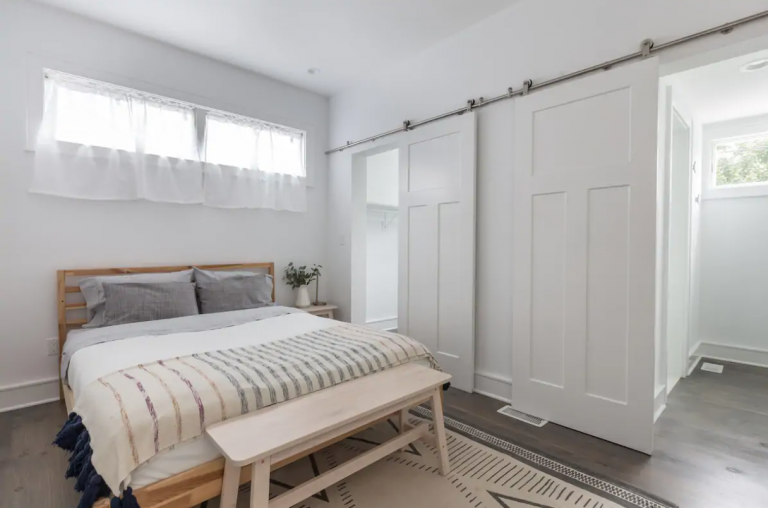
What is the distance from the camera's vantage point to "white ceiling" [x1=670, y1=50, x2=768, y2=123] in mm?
2699

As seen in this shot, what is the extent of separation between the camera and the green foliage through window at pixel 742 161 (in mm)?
3793

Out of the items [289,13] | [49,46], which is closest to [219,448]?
[289,13]

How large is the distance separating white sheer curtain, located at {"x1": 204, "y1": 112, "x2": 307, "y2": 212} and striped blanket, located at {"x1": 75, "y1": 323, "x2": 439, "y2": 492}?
79.1 inches

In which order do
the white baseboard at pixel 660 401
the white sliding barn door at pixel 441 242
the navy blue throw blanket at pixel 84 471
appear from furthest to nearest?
1. the white sliding barn door at pixel 441 242
2. the white baseboard at pixel 660 401
3. the navy blue throw blanket at pixel 84 471

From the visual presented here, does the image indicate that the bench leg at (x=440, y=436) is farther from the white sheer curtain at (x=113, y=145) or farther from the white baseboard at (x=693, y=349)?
the white baseboard at (x=693, y=349)

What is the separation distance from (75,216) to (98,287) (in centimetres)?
61

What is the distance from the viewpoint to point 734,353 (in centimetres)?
383

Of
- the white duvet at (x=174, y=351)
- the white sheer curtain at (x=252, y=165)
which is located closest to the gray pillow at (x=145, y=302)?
the white duvet at (x=174, y=351)

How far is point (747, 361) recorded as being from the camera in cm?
376

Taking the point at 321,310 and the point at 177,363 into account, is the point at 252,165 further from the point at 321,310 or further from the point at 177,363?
the point at 177,363

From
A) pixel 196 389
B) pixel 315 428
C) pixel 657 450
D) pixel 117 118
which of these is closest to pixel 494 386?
pixel 657 450

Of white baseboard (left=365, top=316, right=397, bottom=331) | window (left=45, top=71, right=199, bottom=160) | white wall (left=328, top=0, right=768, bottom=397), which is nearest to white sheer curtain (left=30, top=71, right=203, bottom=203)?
window (left=45, top=71, right=199, bottom=160)

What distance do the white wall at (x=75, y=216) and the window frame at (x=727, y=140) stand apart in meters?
4.62

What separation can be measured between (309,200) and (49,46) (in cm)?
237
